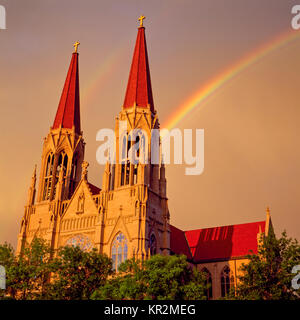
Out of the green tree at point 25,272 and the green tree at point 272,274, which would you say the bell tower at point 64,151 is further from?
the green tree at point 272,274

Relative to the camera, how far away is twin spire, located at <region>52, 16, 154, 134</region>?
5478 centimetres

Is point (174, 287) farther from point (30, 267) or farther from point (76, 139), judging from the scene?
point (76, 139)

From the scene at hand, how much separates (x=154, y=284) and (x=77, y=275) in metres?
6.93

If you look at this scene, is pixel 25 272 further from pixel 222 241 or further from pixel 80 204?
pixel 222 241

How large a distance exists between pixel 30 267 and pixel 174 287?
1274 cm

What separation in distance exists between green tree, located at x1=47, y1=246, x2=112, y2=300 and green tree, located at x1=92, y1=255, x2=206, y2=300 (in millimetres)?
2521

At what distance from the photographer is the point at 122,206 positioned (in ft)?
151

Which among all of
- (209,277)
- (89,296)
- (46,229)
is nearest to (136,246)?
(89,296)

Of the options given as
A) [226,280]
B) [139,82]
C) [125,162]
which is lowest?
[226,280]

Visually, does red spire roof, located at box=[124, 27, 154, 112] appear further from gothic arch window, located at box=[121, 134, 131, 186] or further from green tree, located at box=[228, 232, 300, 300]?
green tree, located at box=[228, 232, 300, 300]

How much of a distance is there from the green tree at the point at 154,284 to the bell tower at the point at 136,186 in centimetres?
690

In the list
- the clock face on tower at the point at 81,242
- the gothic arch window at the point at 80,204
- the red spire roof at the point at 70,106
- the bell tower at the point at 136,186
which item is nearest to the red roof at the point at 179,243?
the bell tower at the point at 136,186

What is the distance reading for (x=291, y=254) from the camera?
111 feet

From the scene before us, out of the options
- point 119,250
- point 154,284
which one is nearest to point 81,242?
point 119,250
